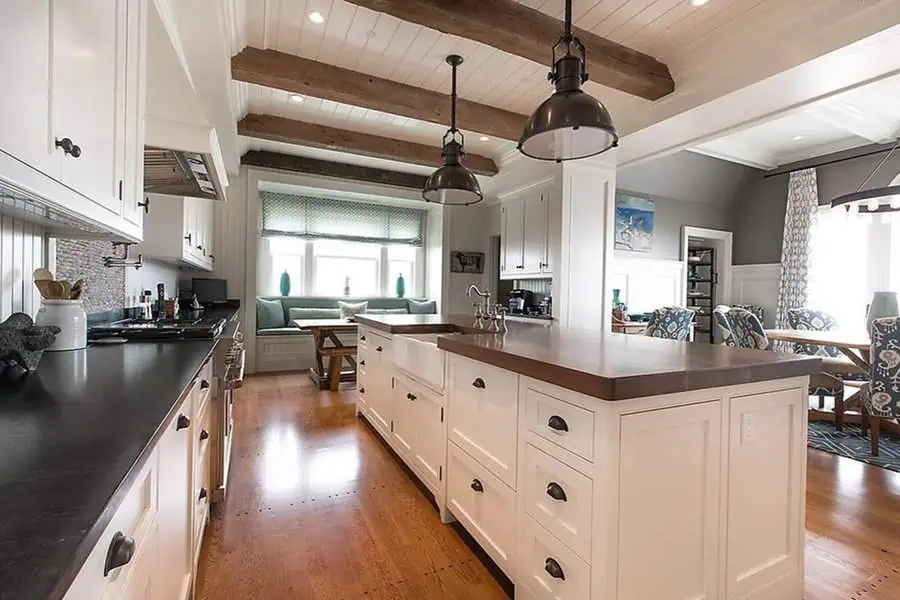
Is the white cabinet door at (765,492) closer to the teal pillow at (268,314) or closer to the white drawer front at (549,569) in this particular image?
the white drawer front at (549,569)

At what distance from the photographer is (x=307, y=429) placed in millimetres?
3496

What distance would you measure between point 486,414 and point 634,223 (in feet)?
17.7

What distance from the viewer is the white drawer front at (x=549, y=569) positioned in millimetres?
1287

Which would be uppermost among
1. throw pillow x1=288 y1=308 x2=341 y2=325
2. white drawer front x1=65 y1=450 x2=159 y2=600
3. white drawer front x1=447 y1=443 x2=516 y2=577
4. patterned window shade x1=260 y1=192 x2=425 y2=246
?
patterned window shade x1=260 y1=192 x2=425 y2=246

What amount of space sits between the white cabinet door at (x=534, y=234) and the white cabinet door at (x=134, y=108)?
151 inches

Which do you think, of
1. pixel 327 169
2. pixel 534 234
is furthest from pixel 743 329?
pixel 327 169

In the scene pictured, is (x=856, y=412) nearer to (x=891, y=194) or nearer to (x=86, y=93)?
(x=891, y=194)

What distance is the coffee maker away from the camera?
568cm

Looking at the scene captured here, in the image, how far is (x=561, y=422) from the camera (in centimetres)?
135

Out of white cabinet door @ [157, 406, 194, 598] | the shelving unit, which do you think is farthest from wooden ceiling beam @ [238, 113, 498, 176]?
the shelving unit

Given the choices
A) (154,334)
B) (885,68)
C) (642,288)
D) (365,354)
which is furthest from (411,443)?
(642,288)

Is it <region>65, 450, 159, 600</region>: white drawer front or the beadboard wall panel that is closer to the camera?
<region>65, 450, 159, 600</region>: white drawer front

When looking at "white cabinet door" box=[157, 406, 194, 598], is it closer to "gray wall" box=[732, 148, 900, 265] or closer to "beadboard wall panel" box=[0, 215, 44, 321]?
"beadboard wall panel" box=[0, 215, 44, 321]

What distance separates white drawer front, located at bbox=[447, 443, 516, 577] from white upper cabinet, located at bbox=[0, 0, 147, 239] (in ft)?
5.19
